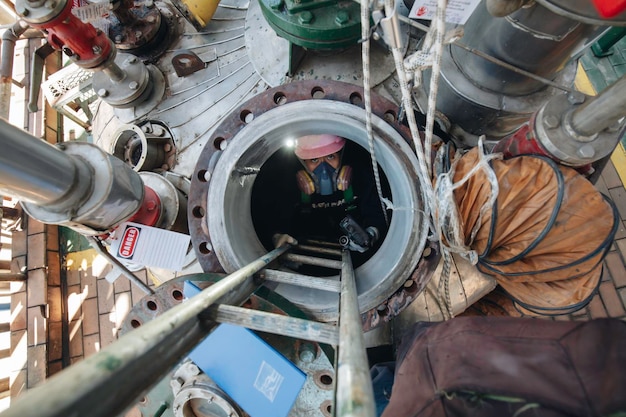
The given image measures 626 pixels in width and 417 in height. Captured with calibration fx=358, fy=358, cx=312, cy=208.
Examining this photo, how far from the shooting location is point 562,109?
3.56 feet

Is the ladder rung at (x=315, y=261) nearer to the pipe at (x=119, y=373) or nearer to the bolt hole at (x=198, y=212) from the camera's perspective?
the bolt hole at (x=198, y=212)

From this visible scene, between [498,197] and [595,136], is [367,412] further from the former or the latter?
[595,136]

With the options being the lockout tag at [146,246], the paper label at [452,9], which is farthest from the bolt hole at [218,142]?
the paper label at [452,9]

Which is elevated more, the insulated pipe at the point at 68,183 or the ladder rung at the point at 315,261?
the insulated pipe at the point at 68,183

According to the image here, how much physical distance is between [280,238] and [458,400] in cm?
166

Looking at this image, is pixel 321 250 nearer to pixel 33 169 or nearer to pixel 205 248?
pixel 205 248

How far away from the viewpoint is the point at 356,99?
159 cm

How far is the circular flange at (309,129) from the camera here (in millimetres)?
1545

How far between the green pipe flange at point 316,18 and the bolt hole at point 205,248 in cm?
101

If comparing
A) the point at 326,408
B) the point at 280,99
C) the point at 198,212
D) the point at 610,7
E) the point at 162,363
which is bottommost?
the point at 326,408

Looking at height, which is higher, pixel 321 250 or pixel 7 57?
pixel 7 57

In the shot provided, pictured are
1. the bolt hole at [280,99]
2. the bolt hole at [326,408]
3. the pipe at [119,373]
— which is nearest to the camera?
the pipe at [119,373]

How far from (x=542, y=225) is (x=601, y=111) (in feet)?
1.22

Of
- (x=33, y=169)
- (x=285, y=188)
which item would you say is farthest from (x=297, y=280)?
(x=285, y=188)
